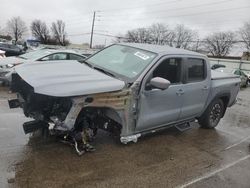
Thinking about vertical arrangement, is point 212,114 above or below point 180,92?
below

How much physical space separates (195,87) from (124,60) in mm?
1678

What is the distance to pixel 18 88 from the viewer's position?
5.29 meters

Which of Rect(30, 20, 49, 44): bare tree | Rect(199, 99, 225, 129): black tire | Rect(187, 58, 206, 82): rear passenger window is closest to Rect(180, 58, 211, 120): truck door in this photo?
Rect(187, 58, 206, 82): rear passenger window

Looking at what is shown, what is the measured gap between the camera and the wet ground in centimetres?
450

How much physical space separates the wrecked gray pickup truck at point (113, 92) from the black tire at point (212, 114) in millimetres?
783

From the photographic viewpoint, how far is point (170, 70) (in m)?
6.17

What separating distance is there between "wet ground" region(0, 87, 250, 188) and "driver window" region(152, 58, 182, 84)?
4.25 feet

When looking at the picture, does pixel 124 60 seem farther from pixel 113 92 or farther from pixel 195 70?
pixel 195 70

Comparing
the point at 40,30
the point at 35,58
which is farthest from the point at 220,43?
the point at 35,58

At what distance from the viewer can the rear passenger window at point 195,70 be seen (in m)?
6.61

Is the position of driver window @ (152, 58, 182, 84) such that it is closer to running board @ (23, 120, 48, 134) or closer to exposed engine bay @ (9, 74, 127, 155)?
exposed engine bay @ (9, 74, 127, 155)

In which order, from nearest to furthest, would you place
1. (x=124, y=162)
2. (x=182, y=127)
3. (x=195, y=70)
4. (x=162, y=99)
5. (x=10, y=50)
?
(x=124, y=162) → (x=162, y=99) → (x=195, y=70) → (x=182, y=127) → (x=10, y=50)

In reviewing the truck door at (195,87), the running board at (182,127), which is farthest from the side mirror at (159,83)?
the running board at (182,127)

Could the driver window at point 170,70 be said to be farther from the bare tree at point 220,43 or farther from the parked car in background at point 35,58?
the bare tree at point 220,43
